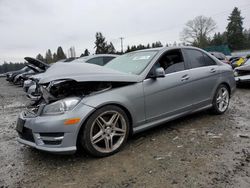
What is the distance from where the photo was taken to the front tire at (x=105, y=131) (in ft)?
8.32

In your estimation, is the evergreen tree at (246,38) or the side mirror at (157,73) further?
the evergreen tree at (246,38)

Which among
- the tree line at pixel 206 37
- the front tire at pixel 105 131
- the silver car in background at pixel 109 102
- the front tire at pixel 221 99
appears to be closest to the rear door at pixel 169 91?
the silver car in background at pixel 109 102

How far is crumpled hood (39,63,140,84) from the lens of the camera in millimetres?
2621

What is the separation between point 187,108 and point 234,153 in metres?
1.14

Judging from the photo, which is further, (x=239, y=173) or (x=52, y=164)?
(x=52, y=164)

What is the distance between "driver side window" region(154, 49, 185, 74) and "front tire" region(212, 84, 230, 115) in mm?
1161

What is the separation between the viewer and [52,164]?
263 cm

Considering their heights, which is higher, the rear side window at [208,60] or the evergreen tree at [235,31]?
the evergreen tree at [235,31]

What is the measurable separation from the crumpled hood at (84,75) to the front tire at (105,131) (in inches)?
16.5

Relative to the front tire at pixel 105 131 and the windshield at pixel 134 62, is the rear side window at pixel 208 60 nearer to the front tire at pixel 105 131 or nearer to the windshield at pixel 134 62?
the windshield at pixel 134 62

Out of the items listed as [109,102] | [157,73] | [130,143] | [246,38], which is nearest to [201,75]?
[157,73]

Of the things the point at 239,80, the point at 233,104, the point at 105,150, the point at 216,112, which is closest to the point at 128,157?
the point at 105,150

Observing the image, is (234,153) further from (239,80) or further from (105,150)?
(239,80)

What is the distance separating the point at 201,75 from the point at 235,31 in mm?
56444
